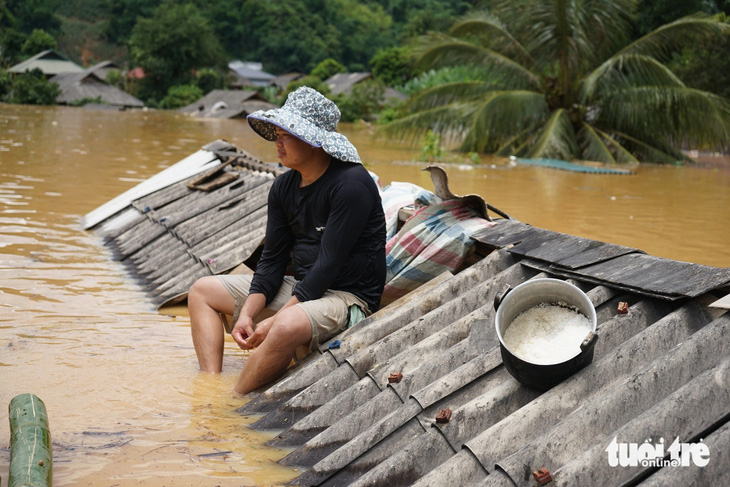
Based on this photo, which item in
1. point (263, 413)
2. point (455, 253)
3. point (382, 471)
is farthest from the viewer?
point (455, 253)

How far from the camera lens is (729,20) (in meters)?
22.7

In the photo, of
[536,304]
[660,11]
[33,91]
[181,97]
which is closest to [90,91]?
[33,91]

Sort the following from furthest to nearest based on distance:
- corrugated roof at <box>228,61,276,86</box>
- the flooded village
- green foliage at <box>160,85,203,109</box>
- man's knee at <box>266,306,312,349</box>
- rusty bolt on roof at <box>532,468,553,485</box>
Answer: corrugated roof at <box>228,61,276,86</box>
green foliage at <box>160,85,203,109</box>
man's knee at <box>266,306,312,349</box>
the flooded village
rusty bolt on roof at <box>532,468,553,485</box>

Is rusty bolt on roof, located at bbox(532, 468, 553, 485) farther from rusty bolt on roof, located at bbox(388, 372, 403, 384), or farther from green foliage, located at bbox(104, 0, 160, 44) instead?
green foliage, located at bbox(104, 0, 160, 44)

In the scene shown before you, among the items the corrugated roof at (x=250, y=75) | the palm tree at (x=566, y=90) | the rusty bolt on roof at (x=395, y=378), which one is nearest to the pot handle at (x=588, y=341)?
the rusty bolt on roof at (x=395, y=378)

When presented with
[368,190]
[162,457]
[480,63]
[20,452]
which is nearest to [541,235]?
[368,190]

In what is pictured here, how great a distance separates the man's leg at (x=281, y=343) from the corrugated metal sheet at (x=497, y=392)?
0.34ft

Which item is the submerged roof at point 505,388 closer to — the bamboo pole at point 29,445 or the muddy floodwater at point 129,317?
the muddy floodwater at point 129,317

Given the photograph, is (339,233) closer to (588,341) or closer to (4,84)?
(588,341)

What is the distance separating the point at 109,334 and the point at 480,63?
1786cm

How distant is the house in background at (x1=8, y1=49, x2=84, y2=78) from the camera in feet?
191

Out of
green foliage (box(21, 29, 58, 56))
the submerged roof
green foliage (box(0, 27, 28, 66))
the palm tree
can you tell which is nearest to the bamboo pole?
the submerged roof

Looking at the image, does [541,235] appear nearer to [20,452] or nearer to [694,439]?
[694,439]

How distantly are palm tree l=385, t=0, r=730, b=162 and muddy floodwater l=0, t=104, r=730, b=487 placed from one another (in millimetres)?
3347
